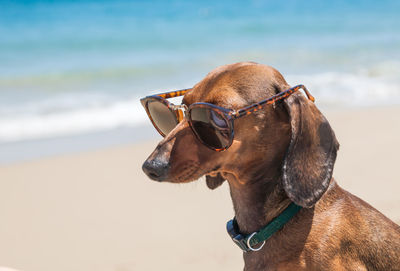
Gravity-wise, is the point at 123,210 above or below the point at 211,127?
below

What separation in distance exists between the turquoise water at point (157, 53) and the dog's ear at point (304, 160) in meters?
6.13

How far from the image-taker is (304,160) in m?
2.16

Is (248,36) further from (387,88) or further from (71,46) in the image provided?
(387,88)

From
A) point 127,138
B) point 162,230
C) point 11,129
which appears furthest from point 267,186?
point 11,129

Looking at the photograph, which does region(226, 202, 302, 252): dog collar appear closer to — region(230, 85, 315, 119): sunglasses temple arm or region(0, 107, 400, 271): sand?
region(230, 85, 315, 119): sunglasses temple arm

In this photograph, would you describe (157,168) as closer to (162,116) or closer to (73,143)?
(162,116)

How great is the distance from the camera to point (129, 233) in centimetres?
490

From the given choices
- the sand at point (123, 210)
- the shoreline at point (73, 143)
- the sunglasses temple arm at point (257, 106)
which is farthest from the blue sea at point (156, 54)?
the sunglasses temple arm at point (257, 106)

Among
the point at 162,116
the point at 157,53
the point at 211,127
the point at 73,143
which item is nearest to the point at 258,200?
the point at 211,127

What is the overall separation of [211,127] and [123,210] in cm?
333

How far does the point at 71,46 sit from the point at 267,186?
15.4 m

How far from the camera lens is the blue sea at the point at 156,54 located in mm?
9070

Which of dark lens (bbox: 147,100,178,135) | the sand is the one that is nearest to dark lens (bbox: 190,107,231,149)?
dark lens (bbox: 147,100,178,135)

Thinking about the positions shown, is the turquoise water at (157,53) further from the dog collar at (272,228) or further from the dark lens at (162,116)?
the dog collar at (272,228)
